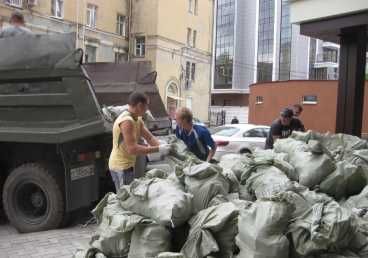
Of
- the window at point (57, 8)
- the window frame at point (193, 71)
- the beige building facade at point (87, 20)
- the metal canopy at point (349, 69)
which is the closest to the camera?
the metal canopy at point (349, 69)

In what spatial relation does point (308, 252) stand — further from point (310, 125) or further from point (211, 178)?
point (310, 125)

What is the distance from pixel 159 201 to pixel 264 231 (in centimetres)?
81

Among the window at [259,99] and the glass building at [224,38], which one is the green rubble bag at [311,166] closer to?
the window at [259,99]

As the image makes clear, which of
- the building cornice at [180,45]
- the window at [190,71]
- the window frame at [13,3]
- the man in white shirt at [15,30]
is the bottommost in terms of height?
the man in white shirt at [15,30]

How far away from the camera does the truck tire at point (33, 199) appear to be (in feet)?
19.7

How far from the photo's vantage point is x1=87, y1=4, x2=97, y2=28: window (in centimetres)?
3362

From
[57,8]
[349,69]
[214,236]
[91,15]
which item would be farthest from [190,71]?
[214,236]

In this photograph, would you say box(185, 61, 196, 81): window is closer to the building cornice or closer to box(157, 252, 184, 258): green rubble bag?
the building cornice

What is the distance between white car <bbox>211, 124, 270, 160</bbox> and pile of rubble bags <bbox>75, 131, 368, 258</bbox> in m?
9.40

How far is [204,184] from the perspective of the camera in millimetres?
3555

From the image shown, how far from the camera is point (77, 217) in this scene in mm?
6648

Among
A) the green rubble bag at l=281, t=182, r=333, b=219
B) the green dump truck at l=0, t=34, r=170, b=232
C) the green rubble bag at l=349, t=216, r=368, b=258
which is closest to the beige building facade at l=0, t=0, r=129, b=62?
the green dump truck at l=0, t=34, r=170, b=232

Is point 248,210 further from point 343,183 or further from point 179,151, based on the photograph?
point 179,151

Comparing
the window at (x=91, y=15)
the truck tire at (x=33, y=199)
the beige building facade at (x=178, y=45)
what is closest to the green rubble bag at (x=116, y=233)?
the truck tire at (x=33, y=199)
